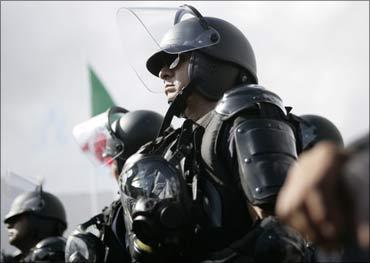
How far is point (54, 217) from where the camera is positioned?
787cm

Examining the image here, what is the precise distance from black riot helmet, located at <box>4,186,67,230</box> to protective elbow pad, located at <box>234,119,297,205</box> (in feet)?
17.5

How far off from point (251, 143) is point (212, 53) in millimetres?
939

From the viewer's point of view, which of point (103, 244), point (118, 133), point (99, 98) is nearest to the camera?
point (103, 244)

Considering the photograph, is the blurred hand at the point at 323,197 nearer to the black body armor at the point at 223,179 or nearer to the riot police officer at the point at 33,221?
the black body armor at the point at 223,179

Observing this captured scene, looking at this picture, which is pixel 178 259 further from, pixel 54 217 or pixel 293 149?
pixel 54 217

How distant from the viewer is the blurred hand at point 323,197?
3.44 feet

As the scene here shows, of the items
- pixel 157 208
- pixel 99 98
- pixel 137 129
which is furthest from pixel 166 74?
pixel 99 98

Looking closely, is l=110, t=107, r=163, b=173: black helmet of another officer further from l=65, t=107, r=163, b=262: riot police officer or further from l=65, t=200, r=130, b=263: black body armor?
l=65, t=200, r=130, b=263: black body armor

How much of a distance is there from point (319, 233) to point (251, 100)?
173 centimetres

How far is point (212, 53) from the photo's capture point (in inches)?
138

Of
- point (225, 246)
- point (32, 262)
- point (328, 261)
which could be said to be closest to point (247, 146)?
point (225, 246)

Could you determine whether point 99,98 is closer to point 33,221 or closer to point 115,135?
point 33,221

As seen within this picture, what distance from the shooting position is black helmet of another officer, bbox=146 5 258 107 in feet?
11.3

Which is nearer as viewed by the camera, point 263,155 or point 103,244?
point 263,155
